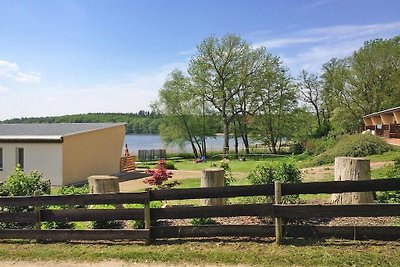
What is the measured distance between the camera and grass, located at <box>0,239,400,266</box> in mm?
5680

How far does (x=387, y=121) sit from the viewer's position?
140 feet

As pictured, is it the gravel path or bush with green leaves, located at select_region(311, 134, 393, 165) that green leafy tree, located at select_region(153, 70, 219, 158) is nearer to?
bush with green leaves, located at select_region(311, 134, 393, 165)

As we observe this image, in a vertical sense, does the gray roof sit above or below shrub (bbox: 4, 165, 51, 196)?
above

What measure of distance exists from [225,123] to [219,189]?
151 ft

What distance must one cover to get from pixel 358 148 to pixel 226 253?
19528 mm

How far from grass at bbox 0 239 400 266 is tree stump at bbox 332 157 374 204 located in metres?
2.23

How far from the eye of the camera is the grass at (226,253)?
5680mm

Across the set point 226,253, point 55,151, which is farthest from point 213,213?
point 55,151

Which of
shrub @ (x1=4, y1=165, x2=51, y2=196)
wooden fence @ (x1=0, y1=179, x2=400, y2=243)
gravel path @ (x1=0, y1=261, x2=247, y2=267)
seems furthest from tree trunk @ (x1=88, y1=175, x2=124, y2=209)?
gravel path @ (x1=0, y1=261, x2=247, y2=267)

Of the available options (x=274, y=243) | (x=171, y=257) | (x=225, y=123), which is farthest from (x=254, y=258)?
(x=225, y=123)

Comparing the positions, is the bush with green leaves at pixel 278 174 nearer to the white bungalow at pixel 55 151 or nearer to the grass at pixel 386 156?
the grass at pixel 386 156

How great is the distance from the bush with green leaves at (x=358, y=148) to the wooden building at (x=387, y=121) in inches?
377

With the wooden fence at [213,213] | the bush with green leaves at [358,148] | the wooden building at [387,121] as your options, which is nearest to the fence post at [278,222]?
the wooden fence at [213,213]

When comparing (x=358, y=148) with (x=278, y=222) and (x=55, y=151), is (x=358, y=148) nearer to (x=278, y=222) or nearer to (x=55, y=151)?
(x=55, y=151)
